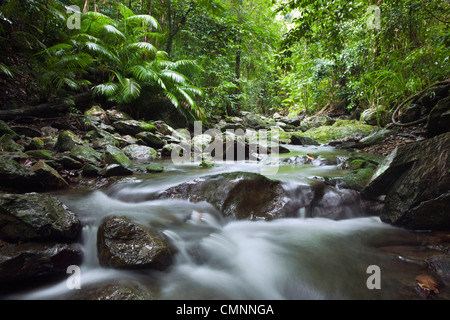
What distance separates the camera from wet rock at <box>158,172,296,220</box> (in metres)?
2.48

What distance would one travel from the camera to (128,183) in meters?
3.12

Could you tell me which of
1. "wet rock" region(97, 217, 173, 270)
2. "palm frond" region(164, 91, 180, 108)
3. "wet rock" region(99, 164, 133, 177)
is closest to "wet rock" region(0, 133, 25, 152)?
"wet rock" region(99, 164, 133, 177)

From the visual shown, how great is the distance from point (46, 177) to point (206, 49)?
26.5ft

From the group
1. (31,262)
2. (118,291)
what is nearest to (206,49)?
(31,262)

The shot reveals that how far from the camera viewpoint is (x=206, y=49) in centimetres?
907

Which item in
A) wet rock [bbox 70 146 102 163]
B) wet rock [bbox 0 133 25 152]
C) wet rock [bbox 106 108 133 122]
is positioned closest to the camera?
wet rock [bbox 0 133 25 152]

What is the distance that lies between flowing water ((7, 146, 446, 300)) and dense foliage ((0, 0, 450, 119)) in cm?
220

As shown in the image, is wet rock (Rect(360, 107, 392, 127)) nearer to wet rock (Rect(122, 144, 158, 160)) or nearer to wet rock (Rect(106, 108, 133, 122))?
wet rock (Rect(122, 144, 158, 160))
